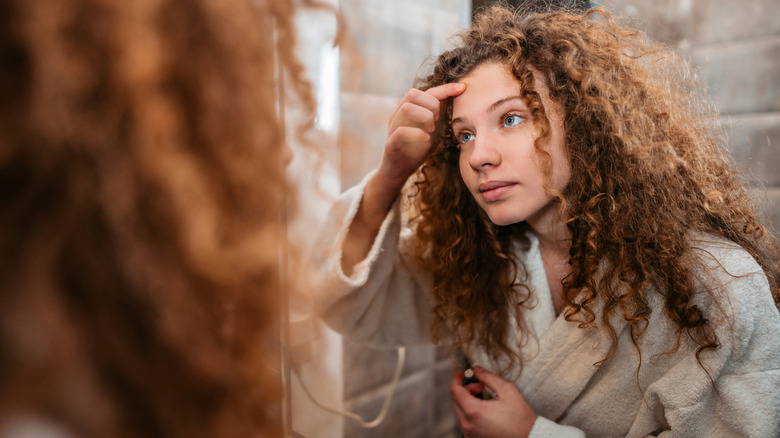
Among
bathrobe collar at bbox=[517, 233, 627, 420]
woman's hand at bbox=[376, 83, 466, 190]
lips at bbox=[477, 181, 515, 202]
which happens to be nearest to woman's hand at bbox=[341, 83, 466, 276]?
woman's hand at bbox=[376, 83, 466, 190]

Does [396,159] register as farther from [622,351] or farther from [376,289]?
[622,351]

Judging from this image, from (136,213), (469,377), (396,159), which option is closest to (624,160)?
(396,159)

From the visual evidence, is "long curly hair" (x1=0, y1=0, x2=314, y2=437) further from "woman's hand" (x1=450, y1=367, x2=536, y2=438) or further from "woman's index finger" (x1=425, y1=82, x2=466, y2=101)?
"woman's hand" (x1=450, y1=367, x2=536, y2=438)

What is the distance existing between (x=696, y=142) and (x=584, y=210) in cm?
19

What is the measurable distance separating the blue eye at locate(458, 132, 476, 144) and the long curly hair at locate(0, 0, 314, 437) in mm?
A: 395

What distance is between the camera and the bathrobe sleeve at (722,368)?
1.70 ft

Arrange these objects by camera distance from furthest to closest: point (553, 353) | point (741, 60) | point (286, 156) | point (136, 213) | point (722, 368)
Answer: point (741, 60) → point (553, 353) → point (722, 368) → point (286, 156) → point (136, 213)

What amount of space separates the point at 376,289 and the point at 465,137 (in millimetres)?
288

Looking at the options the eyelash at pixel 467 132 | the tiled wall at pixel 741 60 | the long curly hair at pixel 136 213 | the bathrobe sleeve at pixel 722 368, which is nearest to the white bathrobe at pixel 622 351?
the bathrobe sleeve at pixel 722 368

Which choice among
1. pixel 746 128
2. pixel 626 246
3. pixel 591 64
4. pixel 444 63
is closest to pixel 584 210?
pixel 626 246

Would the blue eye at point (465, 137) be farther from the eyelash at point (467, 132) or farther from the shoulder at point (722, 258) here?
the shoulder at point (722, 258)

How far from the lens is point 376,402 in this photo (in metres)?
0.97

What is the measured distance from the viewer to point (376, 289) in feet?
2.41

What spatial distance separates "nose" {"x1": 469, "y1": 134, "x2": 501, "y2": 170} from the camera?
560 mm
